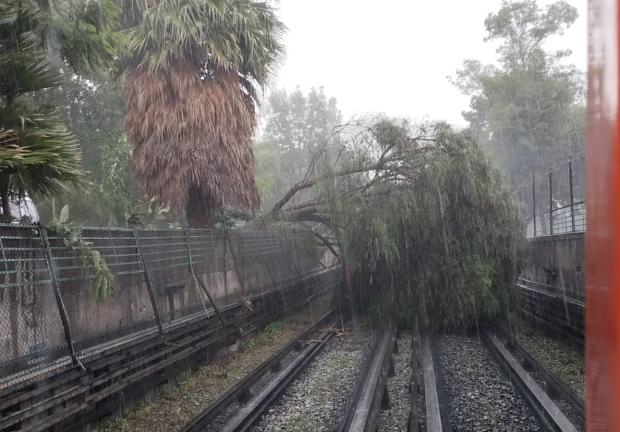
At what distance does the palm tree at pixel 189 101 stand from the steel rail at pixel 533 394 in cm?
619

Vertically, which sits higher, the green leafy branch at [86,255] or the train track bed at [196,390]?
the green leafy branch at [86,255]

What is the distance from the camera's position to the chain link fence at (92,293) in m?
5.80

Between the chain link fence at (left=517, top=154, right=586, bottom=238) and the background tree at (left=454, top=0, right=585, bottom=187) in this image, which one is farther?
the background tree at (left=454, top=0, right=585, bottom=187)

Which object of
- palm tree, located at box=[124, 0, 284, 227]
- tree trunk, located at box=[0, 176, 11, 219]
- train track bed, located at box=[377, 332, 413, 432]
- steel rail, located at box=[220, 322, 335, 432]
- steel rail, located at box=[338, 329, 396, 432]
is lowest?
train track bed, located at box=[377, 332, 413, 432]

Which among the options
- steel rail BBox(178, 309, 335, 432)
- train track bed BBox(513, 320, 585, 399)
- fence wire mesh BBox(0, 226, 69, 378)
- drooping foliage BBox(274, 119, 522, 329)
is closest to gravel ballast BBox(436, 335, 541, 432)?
train track bed BBox(513, 320, 585, 399)

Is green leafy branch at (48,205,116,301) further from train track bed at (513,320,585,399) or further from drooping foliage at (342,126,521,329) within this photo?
drooping foliage at (342,126,521,329)

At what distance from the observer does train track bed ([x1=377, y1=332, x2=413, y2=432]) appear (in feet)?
21.0

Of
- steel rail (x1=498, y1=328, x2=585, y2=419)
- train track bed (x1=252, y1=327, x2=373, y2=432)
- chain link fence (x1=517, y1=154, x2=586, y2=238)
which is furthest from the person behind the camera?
chain link fence (x1=517, y1=154, x2=586, y2=238)

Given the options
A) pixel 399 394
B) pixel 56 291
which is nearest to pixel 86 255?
pixel 56 291

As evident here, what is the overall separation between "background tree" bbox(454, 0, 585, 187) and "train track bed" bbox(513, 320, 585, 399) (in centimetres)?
1253

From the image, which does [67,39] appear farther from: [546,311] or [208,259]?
[546,311]

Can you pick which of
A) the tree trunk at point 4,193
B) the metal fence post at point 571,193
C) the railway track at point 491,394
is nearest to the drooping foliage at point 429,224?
the metal fence post at point 571,193

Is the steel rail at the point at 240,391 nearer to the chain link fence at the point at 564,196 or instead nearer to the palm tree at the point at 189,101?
the palm tree at the point at 189,101

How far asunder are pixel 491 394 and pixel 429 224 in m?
5.16
